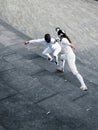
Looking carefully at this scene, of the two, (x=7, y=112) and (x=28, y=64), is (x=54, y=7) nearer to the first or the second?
(x=28, y=64)

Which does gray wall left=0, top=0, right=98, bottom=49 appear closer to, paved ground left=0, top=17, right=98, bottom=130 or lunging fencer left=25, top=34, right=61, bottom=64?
paved ground left=0, top=17, right=98, bottom=130

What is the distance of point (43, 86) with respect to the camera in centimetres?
1077

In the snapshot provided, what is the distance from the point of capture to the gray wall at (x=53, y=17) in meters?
16.0

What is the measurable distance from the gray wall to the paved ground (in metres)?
2.49

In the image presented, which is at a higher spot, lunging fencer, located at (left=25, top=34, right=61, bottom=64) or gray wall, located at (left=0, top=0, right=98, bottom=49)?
lunging fencer, located at (left=25, top=34, right=61, bottom=64)

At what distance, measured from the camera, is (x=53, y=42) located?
12047 mm

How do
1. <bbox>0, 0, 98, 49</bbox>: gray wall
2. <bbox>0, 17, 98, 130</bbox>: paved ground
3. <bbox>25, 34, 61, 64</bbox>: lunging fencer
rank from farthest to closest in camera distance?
<bbox>0, 0, 98, 49</bbox>: gray wall < <bbox>25, 34, 61, 64</bbox>: lunging fencer < <bbox>0, 17, 98, 130</bbox>: paved ground

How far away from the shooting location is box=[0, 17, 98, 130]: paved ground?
8750 mm

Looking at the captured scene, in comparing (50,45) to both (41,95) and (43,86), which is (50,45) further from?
(41,95)

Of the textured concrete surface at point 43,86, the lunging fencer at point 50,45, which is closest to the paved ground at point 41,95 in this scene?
the textured concrete surface at point 43,86

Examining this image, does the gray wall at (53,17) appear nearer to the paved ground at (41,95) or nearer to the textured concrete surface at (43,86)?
the textured concrete surface at (43,86)

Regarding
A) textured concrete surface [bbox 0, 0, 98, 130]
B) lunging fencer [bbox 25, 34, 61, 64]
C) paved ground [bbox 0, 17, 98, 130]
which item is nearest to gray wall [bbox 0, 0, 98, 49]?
textured concrete surface [bbox 0, 0, 98, 130]

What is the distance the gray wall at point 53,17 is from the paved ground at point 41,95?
8.16 ft

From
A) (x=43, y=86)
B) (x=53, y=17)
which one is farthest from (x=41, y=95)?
(x=53, y=17)
